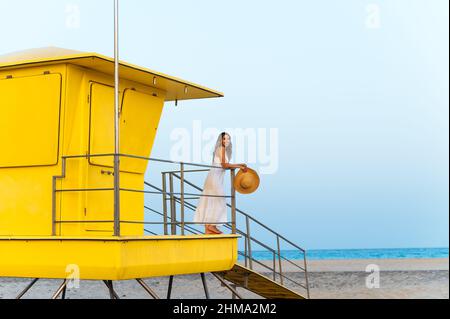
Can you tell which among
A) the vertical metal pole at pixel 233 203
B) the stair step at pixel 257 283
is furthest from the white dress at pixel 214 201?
the stair step at pixel 257 283

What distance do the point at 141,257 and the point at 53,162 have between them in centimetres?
198

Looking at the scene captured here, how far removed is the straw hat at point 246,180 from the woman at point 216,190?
0.32ft

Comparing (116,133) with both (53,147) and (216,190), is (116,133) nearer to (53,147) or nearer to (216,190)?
(53,147)

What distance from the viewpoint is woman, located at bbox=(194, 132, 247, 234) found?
1279cm

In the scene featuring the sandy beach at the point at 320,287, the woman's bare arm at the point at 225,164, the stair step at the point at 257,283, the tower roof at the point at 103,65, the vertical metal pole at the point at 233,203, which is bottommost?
the sandy beach at the point at 320,287

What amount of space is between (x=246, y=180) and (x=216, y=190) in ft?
1.70

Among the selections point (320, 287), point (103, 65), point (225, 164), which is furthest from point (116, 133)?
point (320, 287)

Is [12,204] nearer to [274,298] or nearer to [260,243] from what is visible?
[260,243]

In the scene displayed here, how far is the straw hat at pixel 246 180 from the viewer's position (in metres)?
12.9

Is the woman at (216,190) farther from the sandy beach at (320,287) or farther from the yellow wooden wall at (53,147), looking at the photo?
the sandy beach at (320,287)

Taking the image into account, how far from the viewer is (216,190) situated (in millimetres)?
12930

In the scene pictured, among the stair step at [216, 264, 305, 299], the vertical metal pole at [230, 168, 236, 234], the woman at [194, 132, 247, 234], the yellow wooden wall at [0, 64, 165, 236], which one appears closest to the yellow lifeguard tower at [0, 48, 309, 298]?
the yellow wooden wall at [0, 64, 165, 236]

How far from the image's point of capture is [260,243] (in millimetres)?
13812
